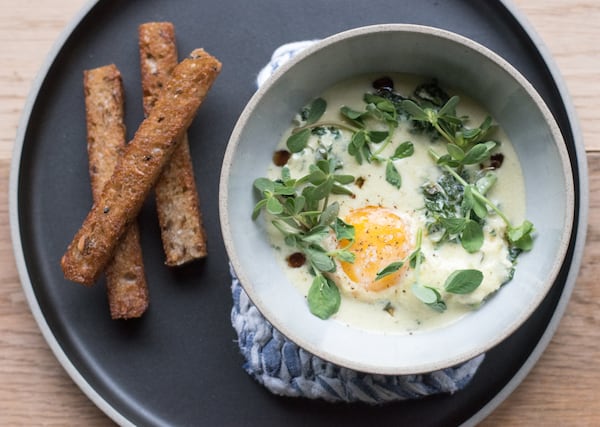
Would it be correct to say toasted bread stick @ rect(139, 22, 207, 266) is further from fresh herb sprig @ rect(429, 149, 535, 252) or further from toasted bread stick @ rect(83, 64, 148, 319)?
Result: fresh herb sprig @ rect(429, 149, 535, 252)

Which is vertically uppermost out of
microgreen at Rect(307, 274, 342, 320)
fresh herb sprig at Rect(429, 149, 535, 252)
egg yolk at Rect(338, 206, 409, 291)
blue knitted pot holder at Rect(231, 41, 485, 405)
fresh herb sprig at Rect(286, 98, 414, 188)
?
fresh herb sprig at Rect(286, 98, 414, 188)

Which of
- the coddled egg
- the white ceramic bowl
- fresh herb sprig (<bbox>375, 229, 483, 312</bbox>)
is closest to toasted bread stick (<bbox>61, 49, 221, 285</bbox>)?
the white ceramic bowl

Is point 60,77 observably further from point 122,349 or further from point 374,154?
point 374,154

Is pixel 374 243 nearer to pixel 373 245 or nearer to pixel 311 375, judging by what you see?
pixel 373 245

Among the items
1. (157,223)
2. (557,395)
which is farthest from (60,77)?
(557,395)

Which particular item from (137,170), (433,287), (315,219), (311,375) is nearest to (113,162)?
(137,170)

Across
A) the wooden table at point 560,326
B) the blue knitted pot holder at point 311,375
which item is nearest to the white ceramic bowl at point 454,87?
the blue knitted pot holder at point 311,375
